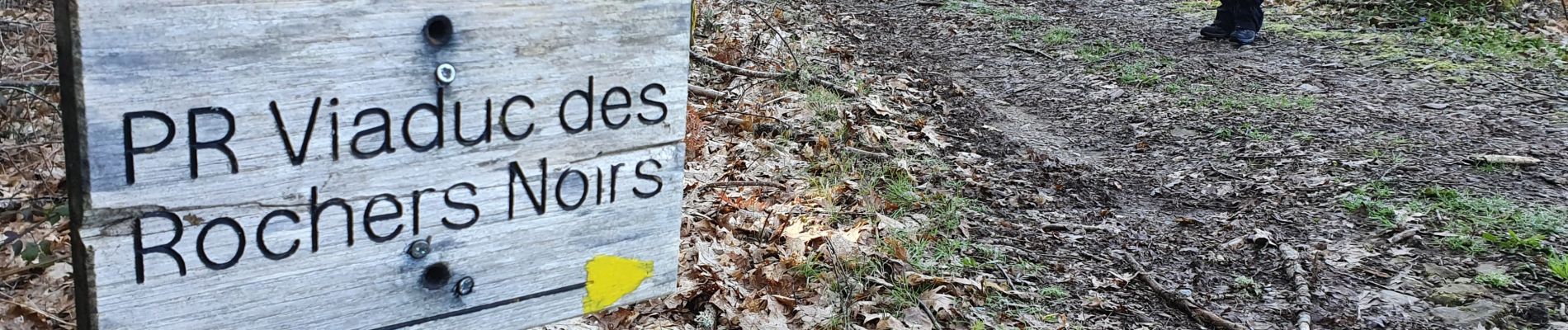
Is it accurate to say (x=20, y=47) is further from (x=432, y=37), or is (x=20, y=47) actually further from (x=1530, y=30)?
(x=1530, y=30)

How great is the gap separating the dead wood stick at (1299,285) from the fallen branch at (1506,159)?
140 centimetres

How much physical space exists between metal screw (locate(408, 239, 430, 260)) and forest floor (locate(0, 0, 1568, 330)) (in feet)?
4.74

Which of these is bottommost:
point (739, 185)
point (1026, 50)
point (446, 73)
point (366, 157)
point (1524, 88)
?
point (739, 185)

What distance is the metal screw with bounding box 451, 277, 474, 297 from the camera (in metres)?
1.74

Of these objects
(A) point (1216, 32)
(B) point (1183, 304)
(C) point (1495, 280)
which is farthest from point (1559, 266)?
(A) point (1216, 32)

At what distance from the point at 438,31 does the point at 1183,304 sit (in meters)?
2.73

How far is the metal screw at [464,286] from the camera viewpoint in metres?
1.74

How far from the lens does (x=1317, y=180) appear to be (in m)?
4.55

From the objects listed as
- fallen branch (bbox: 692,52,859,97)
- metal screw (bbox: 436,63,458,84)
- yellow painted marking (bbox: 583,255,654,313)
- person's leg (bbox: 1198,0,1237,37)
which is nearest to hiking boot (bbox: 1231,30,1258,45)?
person's leg (bbox: 1198,0,1237,37)

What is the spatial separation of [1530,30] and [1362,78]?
175 cm

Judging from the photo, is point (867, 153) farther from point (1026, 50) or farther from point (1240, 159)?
point (1026, 50)

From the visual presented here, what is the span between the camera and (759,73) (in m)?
6.43

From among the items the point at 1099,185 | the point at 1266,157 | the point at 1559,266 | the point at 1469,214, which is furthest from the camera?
the point at 1266,157

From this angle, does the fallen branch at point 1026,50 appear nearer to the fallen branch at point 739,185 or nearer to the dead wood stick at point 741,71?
the dead wood stick at point 741,71
